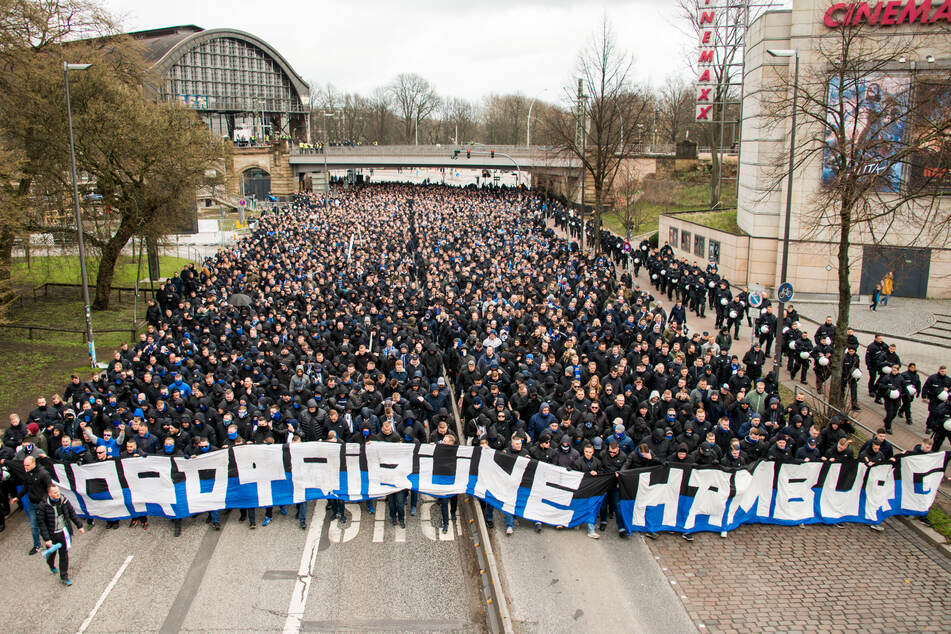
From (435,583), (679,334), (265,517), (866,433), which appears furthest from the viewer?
(679,334)

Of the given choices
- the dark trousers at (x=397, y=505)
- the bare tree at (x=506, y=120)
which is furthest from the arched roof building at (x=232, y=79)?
the dark trousers at (x=397, y=505)

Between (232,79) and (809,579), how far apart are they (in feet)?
320

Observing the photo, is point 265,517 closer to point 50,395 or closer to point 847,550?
point 847,550

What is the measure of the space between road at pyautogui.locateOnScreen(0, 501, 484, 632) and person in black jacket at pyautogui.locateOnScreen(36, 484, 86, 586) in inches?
12.9

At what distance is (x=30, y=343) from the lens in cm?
2341

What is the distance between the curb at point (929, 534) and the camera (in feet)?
34.4

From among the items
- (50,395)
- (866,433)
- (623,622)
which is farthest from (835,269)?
(50,395)

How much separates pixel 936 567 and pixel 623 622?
15.9 ft

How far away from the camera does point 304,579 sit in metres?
9.59

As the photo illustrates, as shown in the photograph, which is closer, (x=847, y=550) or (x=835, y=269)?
(x=847, y=550)

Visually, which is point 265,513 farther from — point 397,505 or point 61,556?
point 61,556

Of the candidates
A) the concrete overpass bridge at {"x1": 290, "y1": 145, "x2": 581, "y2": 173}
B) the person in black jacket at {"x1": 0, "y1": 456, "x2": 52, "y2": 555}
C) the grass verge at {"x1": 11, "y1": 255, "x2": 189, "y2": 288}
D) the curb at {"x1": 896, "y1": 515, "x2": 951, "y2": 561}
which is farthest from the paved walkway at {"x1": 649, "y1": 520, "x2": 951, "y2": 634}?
the concrete overpass bridge at {"x1": 290, "y1": 145, "x2": 581, "y2": 173}

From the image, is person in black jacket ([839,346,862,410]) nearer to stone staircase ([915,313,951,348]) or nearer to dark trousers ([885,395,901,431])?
dark trousers ([885,395,901,431])

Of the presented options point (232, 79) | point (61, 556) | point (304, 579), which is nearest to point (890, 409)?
point (304, 579)
